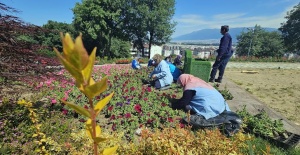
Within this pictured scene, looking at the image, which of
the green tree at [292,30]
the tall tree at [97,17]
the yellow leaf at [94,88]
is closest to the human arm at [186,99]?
the yellow leaf at [94,88]

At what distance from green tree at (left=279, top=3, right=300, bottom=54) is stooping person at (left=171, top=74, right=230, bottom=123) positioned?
4061 centimetres

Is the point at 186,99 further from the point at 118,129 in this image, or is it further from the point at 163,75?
the point at 163,75

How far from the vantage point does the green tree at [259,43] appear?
56188 millimetres

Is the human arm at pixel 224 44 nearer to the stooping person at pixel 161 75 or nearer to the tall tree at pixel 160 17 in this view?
the stooping person at pixel 161 75

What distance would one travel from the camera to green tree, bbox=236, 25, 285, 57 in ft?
184

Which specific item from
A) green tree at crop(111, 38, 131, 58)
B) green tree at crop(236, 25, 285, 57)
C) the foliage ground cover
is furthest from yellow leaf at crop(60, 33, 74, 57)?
green tree at crop(236, 25, 285, 57)

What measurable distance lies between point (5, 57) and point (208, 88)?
351 centimetres

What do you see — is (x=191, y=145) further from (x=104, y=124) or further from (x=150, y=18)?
(x=150, y=18)

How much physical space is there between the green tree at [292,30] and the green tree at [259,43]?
54.9ft

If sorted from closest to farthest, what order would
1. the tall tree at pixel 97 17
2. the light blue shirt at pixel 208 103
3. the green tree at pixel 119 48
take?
the light blue shirt at pixel 208 103 → the tall tree at pixel 97 17 → the green tree at pixel 119 48

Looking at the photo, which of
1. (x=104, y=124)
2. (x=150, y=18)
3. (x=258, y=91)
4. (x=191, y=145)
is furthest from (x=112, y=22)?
(x=191, y=145)

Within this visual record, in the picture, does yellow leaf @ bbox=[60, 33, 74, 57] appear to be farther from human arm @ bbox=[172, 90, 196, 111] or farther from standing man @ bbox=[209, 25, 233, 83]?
standing man @ bbox=[209, 25, 233, 83]

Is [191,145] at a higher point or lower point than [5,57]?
lower

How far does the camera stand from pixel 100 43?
32031 millimetres
